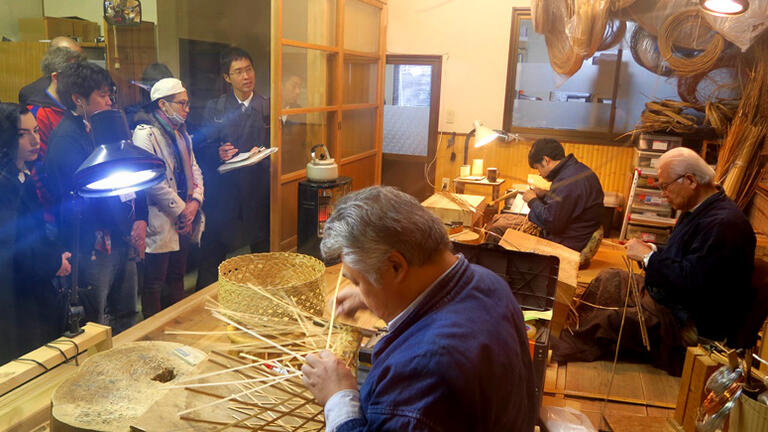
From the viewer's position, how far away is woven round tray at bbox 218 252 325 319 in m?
2.23

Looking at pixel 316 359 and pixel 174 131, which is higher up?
pixel 174 131

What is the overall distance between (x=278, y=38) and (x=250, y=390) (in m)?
3.41

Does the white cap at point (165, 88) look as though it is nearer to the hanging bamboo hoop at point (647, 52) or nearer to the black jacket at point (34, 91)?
the black jacket at point (34, 91)

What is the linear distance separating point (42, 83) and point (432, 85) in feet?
16.8

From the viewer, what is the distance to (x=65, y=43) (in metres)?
2.88

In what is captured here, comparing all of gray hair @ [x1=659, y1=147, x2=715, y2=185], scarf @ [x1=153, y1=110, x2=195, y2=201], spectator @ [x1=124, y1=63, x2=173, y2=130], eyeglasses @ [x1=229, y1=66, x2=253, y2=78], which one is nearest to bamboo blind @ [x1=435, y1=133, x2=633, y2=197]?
eyeglasses @ [x1=229, y1=66, x2=253, y2=78]

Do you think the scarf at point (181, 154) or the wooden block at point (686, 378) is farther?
the scarf at point (181, 154)

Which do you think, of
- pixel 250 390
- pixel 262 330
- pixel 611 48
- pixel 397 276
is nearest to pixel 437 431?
pixel 397 276

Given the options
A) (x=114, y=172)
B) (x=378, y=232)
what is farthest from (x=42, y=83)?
(x=378, y=232)

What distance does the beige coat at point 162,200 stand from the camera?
3463 millimetres

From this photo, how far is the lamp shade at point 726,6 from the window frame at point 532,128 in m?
3.44

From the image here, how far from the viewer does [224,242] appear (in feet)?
14.6

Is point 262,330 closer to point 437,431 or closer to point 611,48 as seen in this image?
point 437,431

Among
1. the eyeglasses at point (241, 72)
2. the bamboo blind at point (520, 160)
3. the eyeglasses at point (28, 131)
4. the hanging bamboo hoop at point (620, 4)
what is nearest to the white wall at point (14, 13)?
the eyeglasses at point (28, 131)
